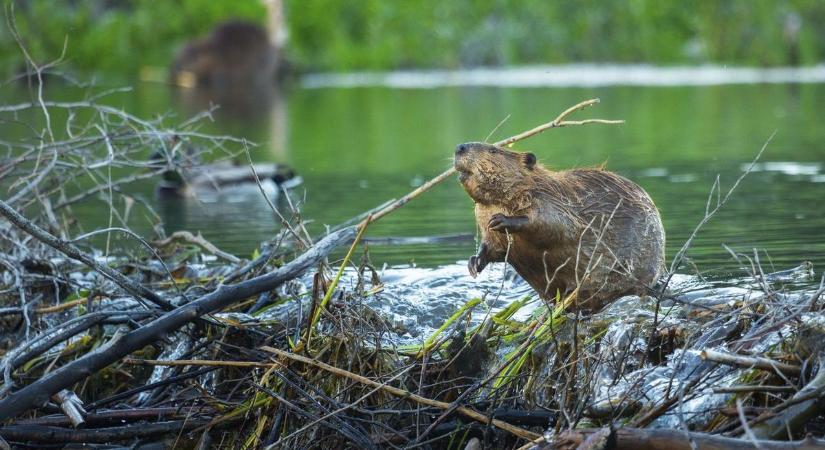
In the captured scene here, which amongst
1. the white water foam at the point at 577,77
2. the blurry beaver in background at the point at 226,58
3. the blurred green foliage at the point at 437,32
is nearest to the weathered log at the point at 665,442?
the white water foam at the point at 577,77

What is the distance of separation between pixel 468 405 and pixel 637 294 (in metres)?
1.04

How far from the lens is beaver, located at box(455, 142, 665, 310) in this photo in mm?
4781

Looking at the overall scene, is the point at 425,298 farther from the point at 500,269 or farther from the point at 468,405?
the point at 468,405

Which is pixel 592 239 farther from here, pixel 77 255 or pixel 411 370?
pixel 77 255

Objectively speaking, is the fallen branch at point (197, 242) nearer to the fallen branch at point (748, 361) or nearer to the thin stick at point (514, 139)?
the thin stick at point (514, 139)

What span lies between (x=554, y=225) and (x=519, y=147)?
1213 centimetres

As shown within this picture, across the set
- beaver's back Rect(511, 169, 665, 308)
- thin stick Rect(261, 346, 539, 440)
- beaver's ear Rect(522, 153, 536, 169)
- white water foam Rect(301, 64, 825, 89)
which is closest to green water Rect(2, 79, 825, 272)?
beaver's back Rect(511, 169, 665, 308)

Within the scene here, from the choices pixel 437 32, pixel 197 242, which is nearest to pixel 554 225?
pixel 197 242

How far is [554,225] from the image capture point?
4.79 meters

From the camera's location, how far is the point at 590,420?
3.97m

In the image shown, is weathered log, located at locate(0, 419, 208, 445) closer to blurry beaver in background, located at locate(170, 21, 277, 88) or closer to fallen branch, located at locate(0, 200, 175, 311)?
fallen branch, located at locate(0, 200, 175, 311)

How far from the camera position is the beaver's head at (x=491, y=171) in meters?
4.75

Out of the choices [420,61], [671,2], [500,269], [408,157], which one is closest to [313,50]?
[420,61]

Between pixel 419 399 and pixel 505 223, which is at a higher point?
pixel 505 223
